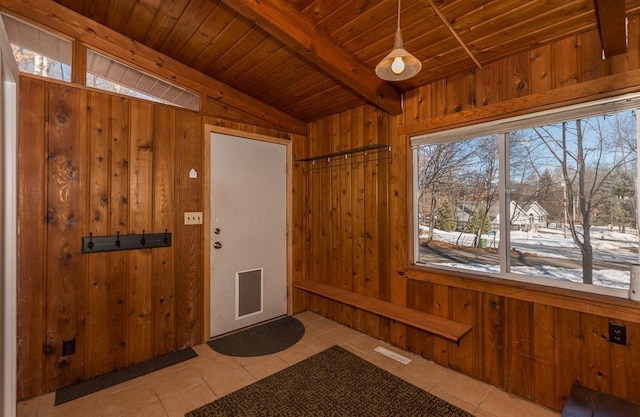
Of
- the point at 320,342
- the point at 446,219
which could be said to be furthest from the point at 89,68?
the point at 446,219

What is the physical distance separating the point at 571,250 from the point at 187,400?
2.83m

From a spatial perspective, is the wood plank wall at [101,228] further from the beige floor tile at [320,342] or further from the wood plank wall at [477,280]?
the wood plank wall at [477,280]

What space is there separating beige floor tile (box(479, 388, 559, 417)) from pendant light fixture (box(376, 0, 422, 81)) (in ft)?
7.26

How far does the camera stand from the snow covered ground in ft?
5.94

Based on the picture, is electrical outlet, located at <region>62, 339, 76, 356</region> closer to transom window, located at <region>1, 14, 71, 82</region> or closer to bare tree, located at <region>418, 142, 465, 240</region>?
transom window, located at <region>1, 14, 71, 82</region>

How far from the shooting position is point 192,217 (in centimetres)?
282

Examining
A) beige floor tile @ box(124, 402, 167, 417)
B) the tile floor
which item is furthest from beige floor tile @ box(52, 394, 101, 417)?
beige floor tile @ box(124, 402, 167, 417)

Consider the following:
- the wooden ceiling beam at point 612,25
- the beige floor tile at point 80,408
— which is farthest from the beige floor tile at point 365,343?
the wooden ceiling beam at point 612,25

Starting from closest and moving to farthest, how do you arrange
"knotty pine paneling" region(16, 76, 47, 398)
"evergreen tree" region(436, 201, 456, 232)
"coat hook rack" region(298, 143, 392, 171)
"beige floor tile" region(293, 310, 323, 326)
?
"knotty pine paneling" region(16, 76, 47, 398) → "evergreen tree" region(436, 201, 456, 232) → "coat hook rack" region(298, 143, 392, 171) → "beige floor tile" region(293, 310, 323, 326)

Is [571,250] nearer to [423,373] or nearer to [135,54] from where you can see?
[423,373]

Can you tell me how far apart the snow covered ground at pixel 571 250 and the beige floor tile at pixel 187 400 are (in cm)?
227

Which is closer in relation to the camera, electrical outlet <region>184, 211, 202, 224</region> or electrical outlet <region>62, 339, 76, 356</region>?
electrical outlet <region>62, 339, 76, 356</region>

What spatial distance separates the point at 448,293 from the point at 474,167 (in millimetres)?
1079

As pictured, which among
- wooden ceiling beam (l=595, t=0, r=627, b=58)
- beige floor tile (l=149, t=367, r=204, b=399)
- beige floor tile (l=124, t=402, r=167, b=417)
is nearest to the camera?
wooden ceiling beam (l=595, t=0, r=627, b=58)
